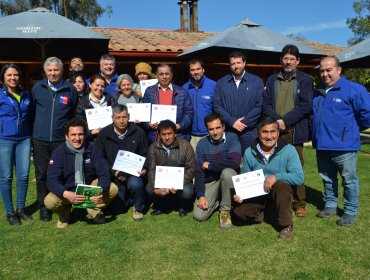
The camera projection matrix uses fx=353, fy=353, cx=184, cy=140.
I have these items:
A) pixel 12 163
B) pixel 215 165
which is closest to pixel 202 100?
pixel 215 165

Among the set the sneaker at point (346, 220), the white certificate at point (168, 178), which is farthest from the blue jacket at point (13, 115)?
the sneaker at point (346, 220)

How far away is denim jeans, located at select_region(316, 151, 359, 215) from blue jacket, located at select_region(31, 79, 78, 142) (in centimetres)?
328

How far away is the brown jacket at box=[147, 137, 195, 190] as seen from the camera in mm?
4672

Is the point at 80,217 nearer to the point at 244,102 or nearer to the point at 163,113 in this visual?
the point at 163,113

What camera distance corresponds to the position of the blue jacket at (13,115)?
4.15 metres

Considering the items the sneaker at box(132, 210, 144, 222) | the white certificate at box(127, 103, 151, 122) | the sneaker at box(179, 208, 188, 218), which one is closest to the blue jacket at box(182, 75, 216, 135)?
the white certificate at box(127, 103, 151, 122)

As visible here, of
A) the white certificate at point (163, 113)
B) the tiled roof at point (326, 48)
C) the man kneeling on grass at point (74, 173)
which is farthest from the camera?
the tiled roof at point (326, 48)

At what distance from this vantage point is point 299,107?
175 inches

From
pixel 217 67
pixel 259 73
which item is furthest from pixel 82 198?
pixel 259 73

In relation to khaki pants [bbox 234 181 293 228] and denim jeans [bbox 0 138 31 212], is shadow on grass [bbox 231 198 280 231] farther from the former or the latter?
denim jeans [bbox 0 138 31 212]

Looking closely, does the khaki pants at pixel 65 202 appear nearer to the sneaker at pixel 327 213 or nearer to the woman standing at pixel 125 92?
the woman standing at pixel 125 92

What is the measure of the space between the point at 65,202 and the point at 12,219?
2.59 ft

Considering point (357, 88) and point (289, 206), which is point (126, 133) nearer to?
point (289, 206)

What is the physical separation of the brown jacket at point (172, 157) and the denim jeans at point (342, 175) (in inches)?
65.2
